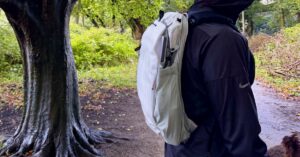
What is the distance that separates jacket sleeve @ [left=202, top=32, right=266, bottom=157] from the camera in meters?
1.59

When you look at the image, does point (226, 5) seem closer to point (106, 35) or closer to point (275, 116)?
point (275, 116)

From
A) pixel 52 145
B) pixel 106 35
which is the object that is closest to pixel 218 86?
pixel 52 145

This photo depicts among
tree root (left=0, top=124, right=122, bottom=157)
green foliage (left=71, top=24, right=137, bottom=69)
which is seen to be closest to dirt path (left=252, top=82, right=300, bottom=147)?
tree root (left=0, top=124, right=122, bottom=157)

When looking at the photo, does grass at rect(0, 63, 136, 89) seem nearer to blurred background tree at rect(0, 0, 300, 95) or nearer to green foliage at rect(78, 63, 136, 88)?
green foliage at rect(78, 63, 136, 88)

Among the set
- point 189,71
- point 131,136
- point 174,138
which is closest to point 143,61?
point 189,71

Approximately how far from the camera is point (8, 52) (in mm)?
13742

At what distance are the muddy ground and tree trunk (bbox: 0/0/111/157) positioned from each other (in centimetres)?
81

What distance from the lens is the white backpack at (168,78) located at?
1.69 meters

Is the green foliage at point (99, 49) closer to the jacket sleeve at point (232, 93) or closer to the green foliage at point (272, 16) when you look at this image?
the green foliage at point (272, 16)

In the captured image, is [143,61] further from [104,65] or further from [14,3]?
[104,65]

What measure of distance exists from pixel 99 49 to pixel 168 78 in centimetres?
1532

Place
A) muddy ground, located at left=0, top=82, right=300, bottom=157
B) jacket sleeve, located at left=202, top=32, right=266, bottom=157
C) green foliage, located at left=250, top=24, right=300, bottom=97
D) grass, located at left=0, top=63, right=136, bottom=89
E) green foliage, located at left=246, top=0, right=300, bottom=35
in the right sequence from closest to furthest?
1. jacket sleeve, located at left=202, top=32, right=266, bottom=157
2. muddy ground, located at left=0, top=82, right=300, bottom=157
3. grass, located at left=0, top=63, right=136, bottom=89
4. green foliage, located at left=250, top=24, right=300, bottom=97
5. green foliage, located at left=246, top=0, right=300, bottom=35

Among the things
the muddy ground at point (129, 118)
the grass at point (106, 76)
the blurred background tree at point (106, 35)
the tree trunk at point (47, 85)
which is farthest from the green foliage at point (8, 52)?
the tree trunk at point (47, 85)

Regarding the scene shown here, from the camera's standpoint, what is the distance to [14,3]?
4586 mm
